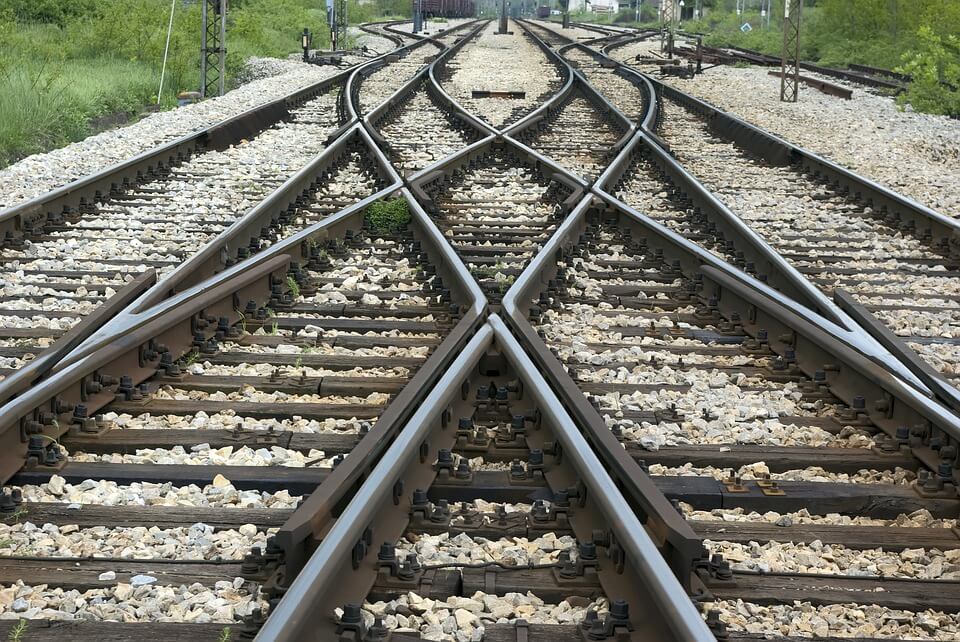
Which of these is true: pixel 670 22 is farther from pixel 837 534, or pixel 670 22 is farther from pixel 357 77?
pixel 837 534

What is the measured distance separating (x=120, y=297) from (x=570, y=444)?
2.77m

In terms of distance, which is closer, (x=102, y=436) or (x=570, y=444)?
(x=570, y=444)

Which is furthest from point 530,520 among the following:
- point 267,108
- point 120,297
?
point 267,108

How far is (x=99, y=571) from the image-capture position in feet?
10.3

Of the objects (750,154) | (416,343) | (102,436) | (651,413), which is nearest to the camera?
(102,436)

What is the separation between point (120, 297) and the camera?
5473 millimetres

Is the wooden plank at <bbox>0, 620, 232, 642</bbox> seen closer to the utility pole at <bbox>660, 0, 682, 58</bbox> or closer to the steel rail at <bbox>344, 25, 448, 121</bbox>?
the steel rail at <bbox>344, 25, 448, 121</bbox>

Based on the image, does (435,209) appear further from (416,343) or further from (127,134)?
(127,134)

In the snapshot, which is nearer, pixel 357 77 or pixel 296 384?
pixel 296 384

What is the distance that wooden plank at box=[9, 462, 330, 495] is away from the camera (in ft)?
12.2

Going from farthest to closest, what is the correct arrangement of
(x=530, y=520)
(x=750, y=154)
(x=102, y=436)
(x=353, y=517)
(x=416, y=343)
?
(x=750, y=154), (x=416, y=343), (x=102, y=436), (x=530, y=520), (x=353, y=517)

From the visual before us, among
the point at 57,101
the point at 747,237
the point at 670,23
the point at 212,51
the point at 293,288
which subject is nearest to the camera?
the point at 293,288

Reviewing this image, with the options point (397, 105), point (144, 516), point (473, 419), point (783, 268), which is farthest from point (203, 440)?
point (397, 105)

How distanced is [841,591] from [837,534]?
37cm
